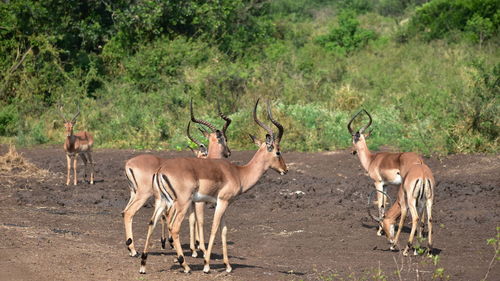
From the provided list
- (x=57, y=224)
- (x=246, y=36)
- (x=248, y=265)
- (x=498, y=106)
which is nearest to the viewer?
(x=248, y=265)

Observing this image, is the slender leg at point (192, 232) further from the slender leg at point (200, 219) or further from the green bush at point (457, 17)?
the green bush at point (457, 17)

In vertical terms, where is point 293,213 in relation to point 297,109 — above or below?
below

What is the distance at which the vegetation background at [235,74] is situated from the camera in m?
16.9

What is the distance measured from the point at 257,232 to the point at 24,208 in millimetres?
3373

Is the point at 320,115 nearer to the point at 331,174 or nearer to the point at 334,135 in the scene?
the point at 334,135

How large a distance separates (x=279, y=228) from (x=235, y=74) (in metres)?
10.4

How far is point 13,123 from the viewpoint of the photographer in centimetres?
2017

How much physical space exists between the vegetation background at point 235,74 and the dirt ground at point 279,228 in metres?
1.67

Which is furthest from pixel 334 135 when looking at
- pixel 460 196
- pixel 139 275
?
pixel 139 275

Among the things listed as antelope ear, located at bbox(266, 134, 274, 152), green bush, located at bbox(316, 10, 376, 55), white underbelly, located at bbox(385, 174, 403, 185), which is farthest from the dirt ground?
green bush, located at bbox(316, 10, 376, 55)

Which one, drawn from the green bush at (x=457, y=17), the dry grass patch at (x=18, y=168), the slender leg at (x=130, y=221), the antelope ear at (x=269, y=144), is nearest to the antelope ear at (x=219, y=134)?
the antelope ear at (x=269, y=144)

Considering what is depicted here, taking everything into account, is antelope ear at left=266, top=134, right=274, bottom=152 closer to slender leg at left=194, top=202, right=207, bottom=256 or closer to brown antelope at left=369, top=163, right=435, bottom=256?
slender leg at left=194, top=202, right=207, bottom=256

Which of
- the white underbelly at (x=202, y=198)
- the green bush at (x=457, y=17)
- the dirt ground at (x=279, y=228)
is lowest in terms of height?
the dirt ground at (x=279, y=228)

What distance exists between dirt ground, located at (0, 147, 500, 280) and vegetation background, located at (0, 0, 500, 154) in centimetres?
167
